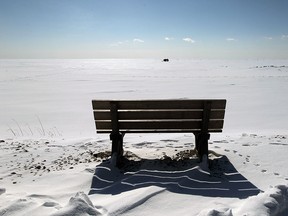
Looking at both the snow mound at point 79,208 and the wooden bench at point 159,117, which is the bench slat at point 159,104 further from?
the snow mound at point 79,208

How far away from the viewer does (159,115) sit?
4.66 meters

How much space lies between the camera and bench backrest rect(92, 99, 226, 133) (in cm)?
458

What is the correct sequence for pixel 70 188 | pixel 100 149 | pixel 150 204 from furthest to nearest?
pixel 100 149 < pixel 70 188 < pixel 150 204

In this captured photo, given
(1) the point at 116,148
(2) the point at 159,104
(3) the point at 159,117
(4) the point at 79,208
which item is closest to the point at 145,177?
(1) the point at 116,148

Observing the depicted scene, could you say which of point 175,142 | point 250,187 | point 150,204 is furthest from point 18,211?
point 175,142

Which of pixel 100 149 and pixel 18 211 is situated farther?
pixel 100 149

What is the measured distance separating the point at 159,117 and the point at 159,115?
34mm

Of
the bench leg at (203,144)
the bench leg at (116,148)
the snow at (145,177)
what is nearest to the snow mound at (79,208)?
the snow at (145,177)

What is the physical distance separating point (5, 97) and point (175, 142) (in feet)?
41.2

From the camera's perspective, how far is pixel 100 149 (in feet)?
19.2

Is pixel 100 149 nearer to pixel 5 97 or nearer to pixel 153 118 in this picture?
pixel 153 118

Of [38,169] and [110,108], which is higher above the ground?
[110,108]

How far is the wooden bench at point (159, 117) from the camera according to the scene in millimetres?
4586

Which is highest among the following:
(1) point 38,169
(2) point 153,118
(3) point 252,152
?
(2) point 153,118
